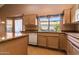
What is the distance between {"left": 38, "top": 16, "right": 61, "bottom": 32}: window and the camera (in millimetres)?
2604

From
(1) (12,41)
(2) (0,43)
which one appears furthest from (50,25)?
(2) (0,43)

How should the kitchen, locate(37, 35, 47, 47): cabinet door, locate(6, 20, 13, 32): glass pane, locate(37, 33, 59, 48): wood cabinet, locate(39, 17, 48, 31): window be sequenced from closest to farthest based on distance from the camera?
the kitchen
locate(6, 20, 13, 32): glass pane
locate(39, 17, 48, 31): window
locate(37, 35, 47, 47): cabinet door
locate(37, 33, 59, 48): wood cabinet

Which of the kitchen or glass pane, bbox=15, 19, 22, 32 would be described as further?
glass pane, bbox=15, 19, 22, 32

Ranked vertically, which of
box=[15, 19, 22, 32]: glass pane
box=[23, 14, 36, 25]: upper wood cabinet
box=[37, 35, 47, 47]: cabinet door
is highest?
box=[23, 14, 36, 25]: upper wood cabinet

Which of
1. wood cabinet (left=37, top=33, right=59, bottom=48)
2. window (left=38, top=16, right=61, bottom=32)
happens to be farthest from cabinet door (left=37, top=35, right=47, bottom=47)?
window (left=38, top=16, right=61, bottom=32)

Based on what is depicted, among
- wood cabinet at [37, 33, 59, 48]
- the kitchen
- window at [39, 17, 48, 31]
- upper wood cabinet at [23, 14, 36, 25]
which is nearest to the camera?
the kitchen

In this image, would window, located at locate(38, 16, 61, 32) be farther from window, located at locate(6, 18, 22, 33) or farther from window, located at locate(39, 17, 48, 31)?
window, located at locate(6, 18, 22, 33)

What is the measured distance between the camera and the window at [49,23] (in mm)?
2604

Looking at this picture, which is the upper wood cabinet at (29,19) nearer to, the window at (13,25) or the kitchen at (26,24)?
the kitchen at (26,24)

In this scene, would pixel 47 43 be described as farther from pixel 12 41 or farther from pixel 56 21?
pixel 12 41

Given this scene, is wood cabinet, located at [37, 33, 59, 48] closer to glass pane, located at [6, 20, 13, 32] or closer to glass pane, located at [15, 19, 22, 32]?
glass pane, located at [15, 19, 22, 32]

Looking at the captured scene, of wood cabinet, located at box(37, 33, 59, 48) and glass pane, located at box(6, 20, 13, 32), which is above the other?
glass pane, located at box(6, 20, 13, 32)

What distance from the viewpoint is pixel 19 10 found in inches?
97.0

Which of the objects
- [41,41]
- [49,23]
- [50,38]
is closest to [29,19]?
[49,23]
